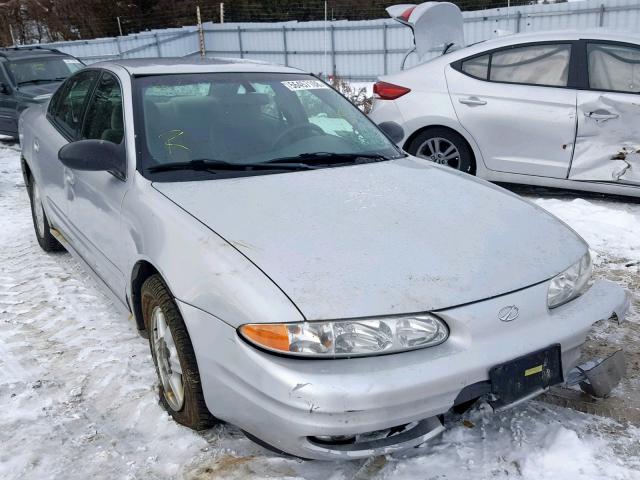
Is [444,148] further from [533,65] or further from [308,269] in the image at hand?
[308,269]

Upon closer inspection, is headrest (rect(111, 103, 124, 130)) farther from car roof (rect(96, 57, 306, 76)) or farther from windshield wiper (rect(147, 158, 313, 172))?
windshield wiper (rect(147, 158, 313, 172))

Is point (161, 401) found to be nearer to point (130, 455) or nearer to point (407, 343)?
point (130, 455)

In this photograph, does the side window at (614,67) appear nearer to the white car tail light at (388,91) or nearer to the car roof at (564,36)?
the car roof at (564,36)

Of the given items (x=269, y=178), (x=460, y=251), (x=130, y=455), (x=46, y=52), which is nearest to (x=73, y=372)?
(x=130, y=455)

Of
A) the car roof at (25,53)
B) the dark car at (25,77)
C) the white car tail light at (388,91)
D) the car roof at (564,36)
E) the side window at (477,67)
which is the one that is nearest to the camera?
the car roof at (564,36)

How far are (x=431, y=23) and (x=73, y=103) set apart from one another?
403 centimetres

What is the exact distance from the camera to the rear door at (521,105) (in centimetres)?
528

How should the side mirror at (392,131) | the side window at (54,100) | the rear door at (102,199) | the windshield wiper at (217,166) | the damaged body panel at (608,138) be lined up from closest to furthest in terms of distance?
the windshield wiper at (217,166)
the rear door at (102,199)
the side mirror at (392,131)
the side window at (54,100)
the damaged body panel at (608,138)

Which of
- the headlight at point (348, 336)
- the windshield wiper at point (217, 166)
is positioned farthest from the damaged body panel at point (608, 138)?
the headlight at point (348, 336)

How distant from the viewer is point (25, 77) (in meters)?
9.66

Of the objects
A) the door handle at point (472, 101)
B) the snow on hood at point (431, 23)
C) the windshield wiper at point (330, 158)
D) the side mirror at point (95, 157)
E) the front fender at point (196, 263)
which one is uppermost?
the snow on hood at point (431, 23)

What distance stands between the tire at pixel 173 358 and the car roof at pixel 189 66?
134 centimetres

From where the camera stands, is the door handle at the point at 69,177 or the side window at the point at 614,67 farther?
the side window at the point at 614,67

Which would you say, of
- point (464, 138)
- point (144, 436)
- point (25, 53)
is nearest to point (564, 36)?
point (464, 138)
